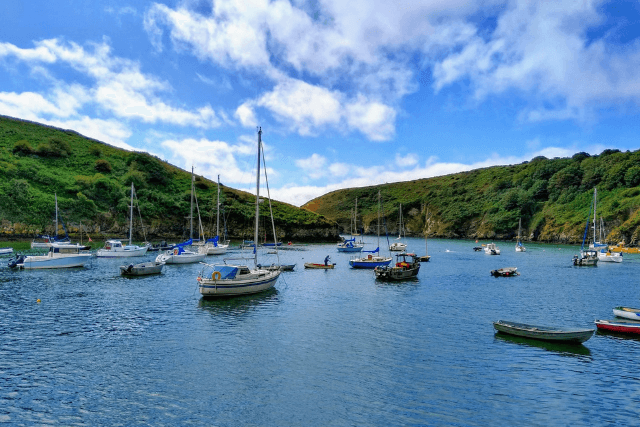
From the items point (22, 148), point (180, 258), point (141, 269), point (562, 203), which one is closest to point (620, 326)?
point (141, 269)

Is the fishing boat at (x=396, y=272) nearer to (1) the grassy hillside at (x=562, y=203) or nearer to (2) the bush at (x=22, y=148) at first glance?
(1) the grassy hillside at (x=562, y=203)

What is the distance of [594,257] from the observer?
72.1 m

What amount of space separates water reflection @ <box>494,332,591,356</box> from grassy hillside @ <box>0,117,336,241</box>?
94.1 m

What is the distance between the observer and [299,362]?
1984cm

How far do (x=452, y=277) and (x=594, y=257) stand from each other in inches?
1443

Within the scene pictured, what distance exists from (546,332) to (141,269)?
144 ft

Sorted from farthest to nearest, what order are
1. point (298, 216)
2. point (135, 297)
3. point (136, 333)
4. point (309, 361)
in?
point (298, 216), point (135, 297), point (136, 333), point (309, 361)

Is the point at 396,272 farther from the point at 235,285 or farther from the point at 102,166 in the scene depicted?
the point at 102,166

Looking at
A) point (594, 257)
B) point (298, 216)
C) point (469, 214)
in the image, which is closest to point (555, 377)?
point (594, 257)

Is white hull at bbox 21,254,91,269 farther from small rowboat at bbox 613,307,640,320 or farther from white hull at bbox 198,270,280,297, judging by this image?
small rowboat at bbox 613,307,640,320

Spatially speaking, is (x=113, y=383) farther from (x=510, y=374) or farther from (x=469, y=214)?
(x=469, y=214)

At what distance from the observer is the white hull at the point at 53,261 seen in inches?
2002

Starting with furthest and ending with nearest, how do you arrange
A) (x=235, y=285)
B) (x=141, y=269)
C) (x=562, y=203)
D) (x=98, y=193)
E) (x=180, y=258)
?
1. (x=562, y=203)
2. (x=98, y=193)
3. (x=180, y=258)
4. (x=141, y=269)
5. (x=235, y=285)

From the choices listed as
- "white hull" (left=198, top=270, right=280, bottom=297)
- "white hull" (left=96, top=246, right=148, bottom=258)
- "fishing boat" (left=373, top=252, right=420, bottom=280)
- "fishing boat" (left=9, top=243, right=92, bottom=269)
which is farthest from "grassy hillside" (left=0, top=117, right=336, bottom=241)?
"fishing boat" (left=373, top=252, right=420, bottom=280)
